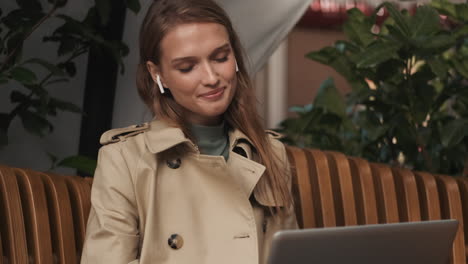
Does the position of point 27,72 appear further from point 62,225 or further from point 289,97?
point 289,97

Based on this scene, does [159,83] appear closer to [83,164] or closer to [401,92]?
[83,164]

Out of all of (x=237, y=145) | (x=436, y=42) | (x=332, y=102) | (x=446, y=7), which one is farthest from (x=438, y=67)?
(x=237, y=145)

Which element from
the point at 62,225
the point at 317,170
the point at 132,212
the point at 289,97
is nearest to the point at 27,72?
the point at 62,225

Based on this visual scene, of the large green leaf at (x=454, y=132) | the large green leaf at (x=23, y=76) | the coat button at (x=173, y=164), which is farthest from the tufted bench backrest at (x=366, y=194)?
the large green leaf at (x=23, y=76)

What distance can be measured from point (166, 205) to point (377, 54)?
0.99m

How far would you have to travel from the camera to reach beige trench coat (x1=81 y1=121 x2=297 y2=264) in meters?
1.56

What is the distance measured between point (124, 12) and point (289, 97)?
3.22 meters

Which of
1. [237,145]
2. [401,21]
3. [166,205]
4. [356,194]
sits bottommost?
[356,194]

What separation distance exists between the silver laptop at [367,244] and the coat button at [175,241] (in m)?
0.43

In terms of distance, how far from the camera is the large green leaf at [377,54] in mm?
2264

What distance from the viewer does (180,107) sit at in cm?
170

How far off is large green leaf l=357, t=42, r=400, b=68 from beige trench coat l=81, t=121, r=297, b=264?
745 mm

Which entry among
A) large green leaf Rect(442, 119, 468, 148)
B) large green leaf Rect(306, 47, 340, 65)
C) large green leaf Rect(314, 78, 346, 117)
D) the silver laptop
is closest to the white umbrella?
large green leaf Rect(306, 47, 340, 65)

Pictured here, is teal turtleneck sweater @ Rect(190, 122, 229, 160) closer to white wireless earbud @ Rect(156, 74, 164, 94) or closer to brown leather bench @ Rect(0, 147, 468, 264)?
white wireless earbud @ Rect(156, 74, 164, 94)
